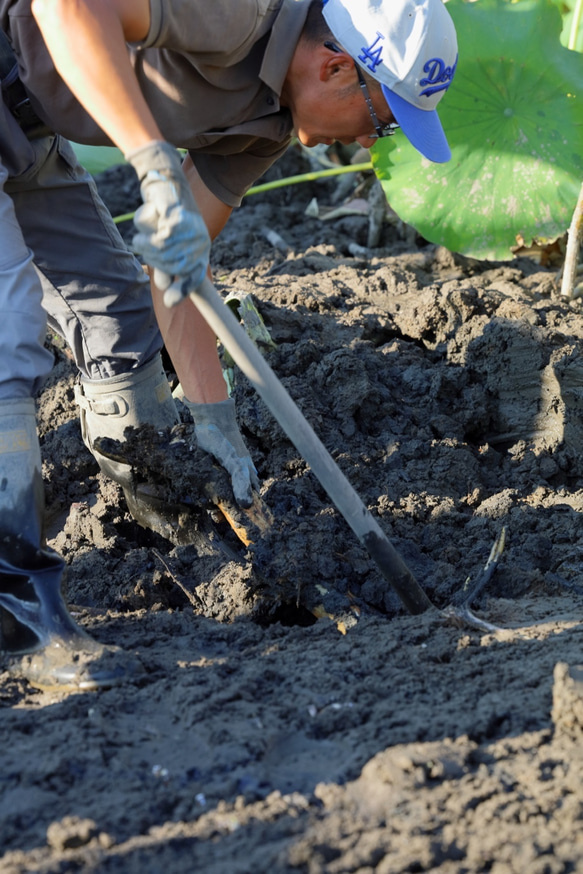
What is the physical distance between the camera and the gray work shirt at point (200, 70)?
192 cm

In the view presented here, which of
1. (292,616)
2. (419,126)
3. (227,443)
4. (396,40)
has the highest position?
(396,40)

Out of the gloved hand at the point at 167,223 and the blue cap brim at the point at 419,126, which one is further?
the blue cap brim at the point at 419,126

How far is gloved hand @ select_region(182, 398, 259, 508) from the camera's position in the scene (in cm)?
244

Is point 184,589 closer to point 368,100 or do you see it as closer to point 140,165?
point 140,165

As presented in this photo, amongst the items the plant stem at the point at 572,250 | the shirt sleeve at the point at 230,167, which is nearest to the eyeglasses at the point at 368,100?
the shirt sleeve at the point at 230,167

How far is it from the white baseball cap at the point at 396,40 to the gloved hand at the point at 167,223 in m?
0.68

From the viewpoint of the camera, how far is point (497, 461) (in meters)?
3.11

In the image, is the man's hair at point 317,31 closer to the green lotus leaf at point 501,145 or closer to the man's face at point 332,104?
the man's face at point 332,104

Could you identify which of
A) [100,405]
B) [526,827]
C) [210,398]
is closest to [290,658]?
[526,827]

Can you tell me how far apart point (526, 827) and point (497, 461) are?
187 centimetres

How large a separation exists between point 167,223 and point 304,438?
1.91ft

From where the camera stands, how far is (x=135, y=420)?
8.89 ft

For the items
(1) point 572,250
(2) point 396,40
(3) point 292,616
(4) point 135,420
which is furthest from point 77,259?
(1) point 572,250

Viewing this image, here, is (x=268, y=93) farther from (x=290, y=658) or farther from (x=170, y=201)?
(x=290, y=658)
